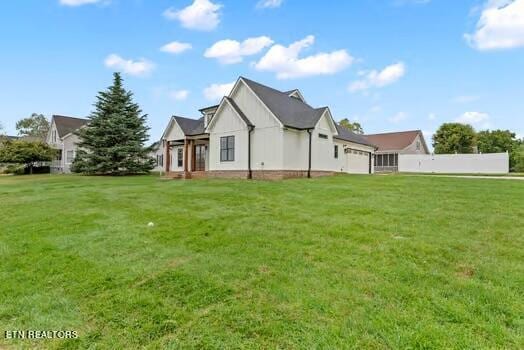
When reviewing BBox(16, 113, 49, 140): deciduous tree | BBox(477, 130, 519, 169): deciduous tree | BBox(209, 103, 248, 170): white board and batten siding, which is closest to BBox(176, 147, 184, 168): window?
BBox(209, 103, 248, 170): white board and batten siding

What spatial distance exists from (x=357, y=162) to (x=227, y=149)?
11.6 m

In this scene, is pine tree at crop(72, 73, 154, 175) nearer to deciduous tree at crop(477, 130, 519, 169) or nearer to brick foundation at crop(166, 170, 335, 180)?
brick foundation at crop(166, 170, 335, 180)

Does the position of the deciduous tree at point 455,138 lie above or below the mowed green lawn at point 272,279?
above

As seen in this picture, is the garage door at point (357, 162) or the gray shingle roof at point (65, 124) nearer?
the garage door at point (357, 162)

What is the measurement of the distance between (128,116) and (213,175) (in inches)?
552

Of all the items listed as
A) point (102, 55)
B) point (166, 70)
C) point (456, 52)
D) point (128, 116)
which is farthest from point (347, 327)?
point (128, 116)

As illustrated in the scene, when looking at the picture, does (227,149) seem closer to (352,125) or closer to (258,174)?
(258,174)

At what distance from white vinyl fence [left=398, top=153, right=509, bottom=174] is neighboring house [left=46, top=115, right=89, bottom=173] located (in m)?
38.4

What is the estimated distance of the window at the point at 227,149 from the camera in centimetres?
1981

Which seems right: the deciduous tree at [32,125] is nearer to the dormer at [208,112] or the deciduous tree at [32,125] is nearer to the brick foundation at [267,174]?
the dormer at [208,112]

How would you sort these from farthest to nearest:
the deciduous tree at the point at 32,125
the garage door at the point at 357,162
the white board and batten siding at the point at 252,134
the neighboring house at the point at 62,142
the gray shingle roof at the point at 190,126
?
the deciduous tree at the point at 32,125 → the neighboring house at the point at 62,142 → the garage door at the point at 357,162 → the gray shingle roof at the point at 190,126 → the white board and batten siding at the point at 252,134

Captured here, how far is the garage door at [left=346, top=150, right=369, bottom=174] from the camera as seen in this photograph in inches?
965

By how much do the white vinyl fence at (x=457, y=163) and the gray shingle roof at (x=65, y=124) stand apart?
39872 millimetres

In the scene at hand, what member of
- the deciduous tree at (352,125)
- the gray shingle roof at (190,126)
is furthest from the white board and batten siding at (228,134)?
the deciduous tree at (352,125)
